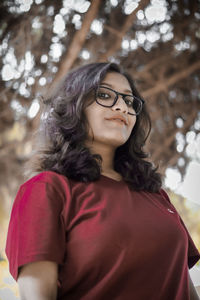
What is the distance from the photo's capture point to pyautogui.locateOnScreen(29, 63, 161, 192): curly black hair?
93 cm

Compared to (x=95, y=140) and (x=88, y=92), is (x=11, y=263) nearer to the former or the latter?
(x=95, y=140)

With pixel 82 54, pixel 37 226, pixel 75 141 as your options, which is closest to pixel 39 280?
pixel 37 226

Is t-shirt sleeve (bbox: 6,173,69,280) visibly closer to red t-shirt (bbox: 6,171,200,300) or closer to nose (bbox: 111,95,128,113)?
red t-shirt (bbox: 6,171,200,300)

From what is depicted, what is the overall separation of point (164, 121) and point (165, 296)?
1.70 m

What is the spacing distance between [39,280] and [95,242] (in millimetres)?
152

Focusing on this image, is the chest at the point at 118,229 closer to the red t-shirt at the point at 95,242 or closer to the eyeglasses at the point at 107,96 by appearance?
the red t-shirt at the point at 95,242

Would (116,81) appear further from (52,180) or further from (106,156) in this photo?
(52,180)

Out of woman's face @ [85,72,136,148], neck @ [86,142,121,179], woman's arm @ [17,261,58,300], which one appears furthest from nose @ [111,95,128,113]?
woman's arm @ [17,261,58,300]

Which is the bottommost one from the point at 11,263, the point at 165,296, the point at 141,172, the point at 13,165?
the point at 13,165

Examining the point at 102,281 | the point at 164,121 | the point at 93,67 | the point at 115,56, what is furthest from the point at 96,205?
the point at 164,121

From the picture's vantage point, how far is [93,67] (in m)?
1.08

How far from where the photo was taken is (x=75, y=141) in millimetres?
992

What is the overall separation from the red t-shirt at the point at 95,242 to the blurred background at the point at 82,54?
0.82 m

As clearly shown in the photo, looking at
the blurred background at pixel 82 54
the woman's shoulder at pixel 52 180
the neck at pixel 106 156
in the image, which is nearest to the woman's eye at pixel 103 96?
the neck at pixel 106 156
